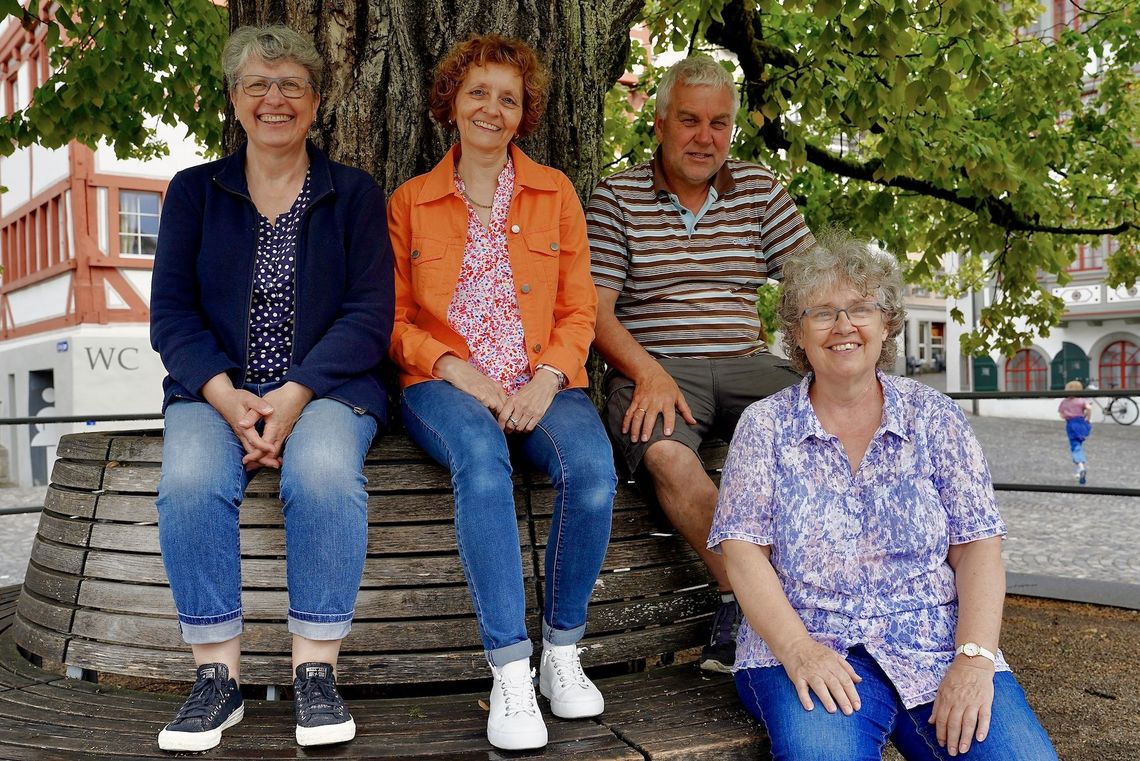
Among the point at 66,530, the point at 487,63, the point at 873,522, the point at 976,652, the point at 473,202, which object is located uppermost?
the point at 487,63

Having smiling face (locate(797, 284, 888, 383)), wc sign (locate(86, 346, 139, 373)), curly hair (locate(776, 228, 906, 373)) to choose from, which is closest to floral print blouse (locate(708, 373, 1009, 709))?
smiling face (locate(797, 284, 888, 383))

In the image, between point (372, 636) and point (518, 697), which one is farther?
point (372, 636)

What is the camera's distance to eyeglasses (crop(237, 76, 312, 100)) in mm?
3010

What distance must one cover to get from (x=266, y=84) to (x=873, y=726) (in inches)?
94.0

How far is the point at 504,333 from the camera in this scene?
3.08m

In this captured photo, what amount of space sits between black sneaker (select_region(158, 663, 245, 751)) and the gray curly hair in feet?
5.61

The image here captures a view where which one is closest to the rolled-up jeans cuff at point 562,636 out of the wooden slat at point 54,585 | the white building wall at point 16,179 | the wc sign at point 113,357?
the wooden slat at point 54,585

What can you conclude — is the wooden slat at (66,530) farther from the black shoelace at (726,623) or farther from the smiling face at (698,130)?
the smiling face at (698,130)

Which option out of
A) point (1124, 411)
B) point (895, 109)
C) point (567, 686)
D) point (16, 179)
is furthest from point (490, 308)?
point (16, 179)

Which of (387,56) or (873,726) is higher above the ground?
(387,56)

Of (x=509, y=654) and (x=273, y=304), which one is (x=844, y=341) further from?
(x=273, y=304)

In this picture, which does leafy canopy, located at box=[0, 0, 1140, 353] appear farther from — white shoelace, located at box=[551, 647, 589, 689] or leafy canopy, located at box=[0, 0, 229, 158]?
white shoelace, located at box=[551, 647, 589, 689]

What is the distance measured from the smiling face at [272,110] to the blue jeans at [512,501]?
833 mm

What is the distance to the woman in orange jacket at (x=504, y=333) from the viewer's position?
2.67 metres
